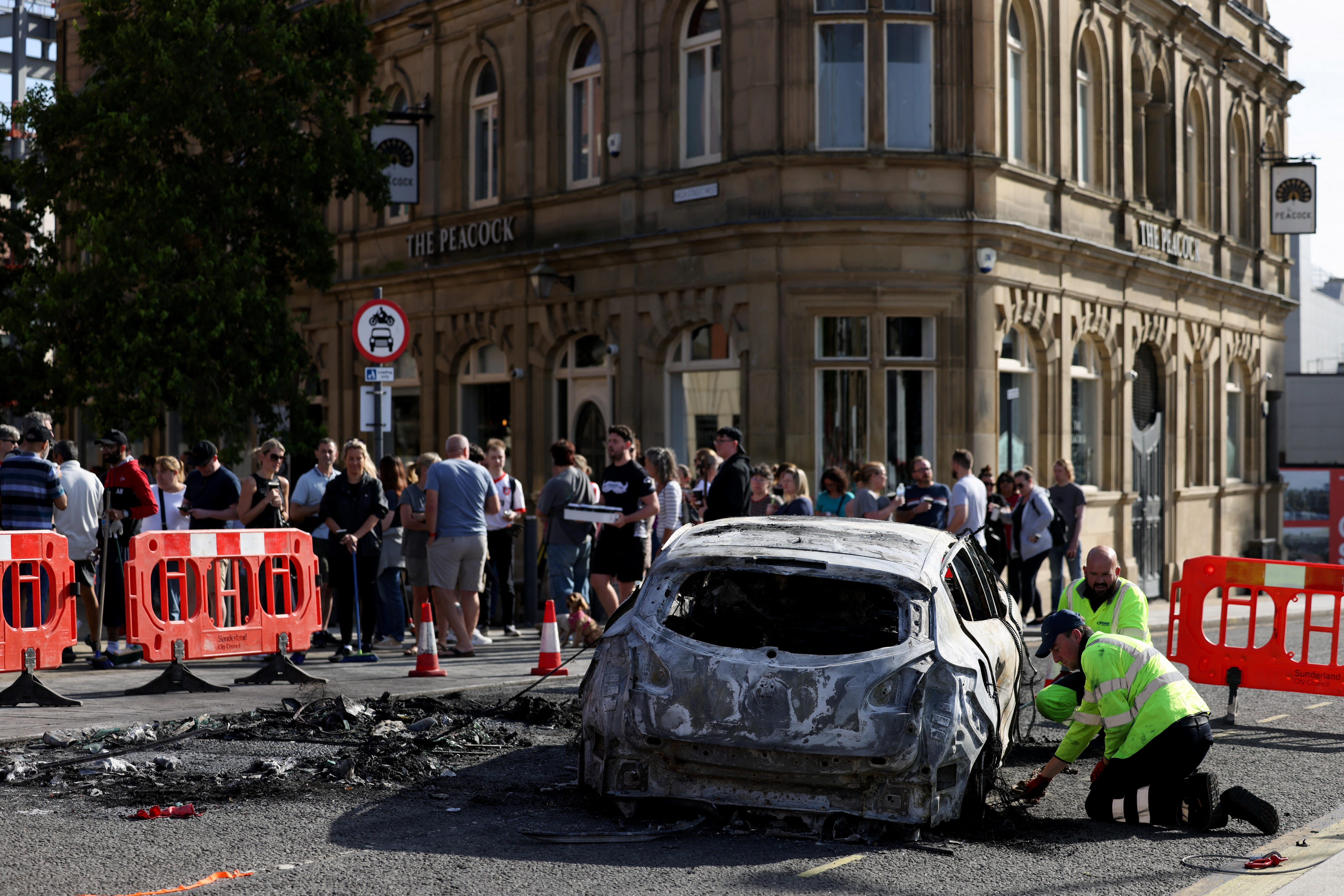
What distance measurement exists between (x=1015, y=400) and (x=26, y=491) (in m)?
13.6

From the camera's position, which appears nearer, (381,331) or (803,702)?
(803,702)

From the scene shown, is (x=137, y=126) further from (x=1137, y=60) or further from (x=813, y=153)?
(x=1137, y=60)

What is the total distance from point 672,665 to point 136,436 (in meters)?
13.7

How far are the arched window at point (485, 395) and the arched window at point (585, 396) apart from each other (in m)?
1.17

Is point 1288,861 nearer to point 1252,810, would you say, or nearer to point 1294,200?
point 1252,810

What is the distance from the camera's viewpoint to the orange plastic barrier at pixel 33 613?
9.89 meters

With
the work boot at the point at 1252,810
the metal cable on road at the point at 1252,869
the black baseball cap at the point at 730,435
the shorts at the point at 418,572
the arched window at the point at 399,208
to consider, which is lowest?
the metal cable on road at the point at 1252,869

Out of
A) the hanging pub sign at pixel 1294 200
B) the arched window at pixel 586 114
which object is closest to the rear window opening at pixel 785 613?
the arched window at pixel 586 114

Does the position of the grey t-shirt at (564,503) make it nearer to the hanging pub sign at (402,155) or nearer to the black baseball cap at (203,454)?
the black baseball cap at (203,454)

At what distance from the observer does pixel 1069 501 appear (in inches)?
711

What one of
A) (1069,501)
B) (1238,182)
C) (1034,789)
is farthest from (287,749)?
(1238,182)

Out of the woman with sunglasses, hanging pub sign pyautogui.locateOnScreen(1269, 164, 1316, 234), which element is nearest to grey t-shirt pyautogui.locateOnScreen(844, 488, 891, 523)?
the woman with sunglasses

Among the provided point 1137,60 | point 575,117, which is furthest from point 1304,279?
point 575,117

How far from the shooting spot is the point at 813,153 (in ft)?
60.1
